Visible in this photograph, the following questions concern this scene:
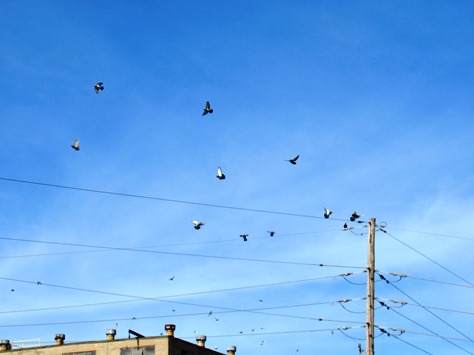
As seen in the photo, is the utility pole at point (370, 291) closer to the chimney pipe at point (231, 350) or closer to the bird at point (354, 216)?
the bird at point (354, 216)

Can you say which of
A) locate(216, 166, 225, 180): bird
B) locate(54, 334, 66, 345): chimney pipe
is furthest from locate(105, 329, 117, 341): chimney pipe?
locate(216, 166, 225, 180): bird

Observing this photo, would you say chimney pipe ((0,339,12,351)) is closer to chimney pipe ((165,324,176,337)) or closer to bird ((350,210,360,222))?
chimney pipe ((165,324,176,337))

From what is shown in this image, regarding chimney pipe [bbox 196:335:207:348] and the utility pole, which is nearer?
the utility pole

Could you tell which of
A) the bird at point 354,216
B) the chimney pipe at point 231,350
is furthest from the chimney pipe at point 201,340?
the bird at point 354,216

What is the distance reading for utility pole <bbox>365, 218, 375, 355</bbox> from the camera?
38094 millimetres

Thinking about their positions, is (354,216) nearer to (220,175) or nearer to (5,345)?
(220,175)

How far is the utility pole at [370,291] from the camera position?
125ft

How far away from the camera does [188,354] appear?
2141 inches

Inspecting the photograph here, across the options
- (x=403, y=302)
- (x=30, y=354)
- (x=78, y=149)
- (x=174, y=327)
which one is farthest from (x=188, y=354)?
(x=78, y=149)

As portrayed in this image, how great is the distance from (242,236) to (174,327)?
11.2 m

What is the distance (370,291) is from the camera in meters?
39.6

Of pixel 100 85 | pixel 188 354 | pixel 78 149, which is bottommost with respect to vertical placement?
pixel 188 354

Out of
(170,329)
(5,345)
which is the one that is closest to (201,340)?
(170,329)

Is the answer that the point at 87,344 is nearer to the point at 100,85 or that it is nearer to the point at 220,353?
the point at 220,353
